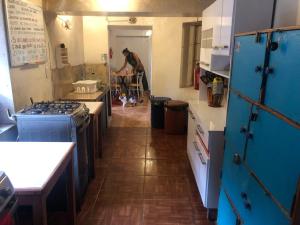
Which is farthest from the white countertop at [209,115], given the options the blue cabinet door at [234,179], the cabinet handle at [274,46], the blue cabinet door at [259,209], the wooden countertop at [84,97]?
the wooden countertop at [84,97]

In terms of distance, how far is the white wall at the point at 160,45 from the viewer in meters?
5.04

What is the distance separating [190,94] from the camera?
15.8 feet

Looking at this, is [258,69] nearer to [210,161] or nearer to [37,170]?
[210,161]

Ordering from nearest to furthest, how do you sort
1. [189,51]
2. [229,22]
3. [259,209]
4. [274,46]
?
[274,46] < [259,209] < [229,22] < [189,51]

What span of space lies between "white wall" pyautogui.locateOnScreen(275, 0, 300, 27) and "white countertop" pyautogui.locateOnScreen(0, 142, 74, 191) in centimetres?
184

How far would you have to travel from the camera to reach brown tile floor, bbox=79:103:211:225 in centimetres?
236

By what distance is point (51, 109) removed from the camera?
239 centimetres

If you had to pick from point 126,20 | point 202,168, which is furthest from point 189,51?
point 202,168

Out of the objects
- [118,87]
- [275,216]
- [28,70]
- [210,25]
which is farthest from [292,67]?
[118,87]

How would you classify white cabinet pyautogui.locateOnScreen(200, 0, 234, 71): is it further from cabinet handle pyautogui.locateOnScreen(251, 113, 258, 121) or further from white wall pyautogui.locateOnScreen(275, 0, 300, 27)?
cabinet handle pyautogui.locateOnScreen(251, 113, 258, 121)

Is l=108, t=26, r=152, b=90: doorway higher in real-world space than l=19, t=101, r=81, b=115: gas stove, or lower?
higher

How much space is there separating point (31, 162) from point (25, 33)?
5.07 feet

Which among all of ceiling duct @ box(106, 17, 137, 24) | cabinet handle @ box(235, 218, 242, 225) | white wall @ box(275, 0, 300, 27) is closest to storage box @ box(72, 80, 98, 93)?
ceiling duct @ box(106, 17, 137, 24)

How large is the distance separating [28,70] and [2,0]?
2.36 ft
